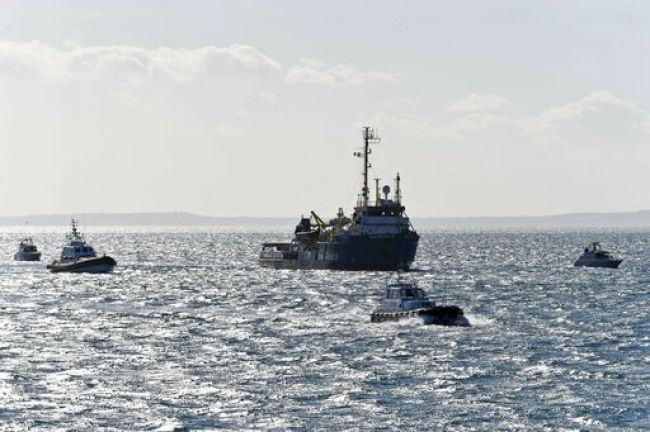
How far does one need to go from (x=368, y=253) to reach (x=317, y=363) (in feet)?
299

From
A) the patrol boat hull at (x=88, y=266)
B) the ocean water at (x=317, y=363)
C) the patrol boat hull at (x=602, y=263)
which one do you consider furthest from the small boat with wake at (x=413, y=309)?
the patrol boat hull at (x=602, y=263)

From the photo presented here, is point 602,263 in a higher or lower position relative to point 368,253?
lower

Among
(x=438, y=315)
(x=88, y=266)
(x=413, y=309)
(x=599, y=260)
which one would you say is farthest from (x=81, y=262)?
(x=438, y=315)

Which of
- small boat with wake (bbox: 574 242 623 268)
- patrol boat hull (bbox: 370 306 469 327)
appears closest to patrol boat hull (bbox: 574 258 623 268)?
small boat with wake (bbox: 574 242 623 268)

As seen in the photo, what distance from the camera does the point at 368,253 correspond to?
154 m

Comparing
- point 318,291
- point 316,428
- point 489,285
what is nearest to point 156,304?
point 318,291

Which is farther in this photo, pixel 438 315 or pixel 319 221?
pixel 319 221

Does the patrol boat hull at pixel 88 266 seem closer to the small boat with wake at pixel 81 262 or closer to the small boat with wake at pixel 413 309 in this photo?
the small boat with wake at pixel 81 262

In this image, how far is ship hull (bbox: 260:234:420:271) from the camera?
504 ft

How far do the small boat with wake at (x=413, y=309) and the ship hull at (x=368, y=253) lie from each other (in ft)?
224

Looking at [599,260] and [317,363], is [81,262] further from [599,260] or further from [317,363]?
[317,363]

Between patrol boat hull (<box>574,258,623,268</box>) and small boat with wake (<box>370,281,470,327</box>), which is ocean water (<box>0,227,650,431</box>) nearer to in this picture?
small boat with wake (<box>370,281,470,327</box>)

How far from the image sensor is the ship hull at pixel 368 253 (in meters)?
154

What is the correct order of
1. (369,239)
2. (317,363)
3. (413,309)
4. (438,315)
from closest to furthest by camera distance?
1. (317,363)
2. (438,315)
3. (413,309)
4. (369,239)
